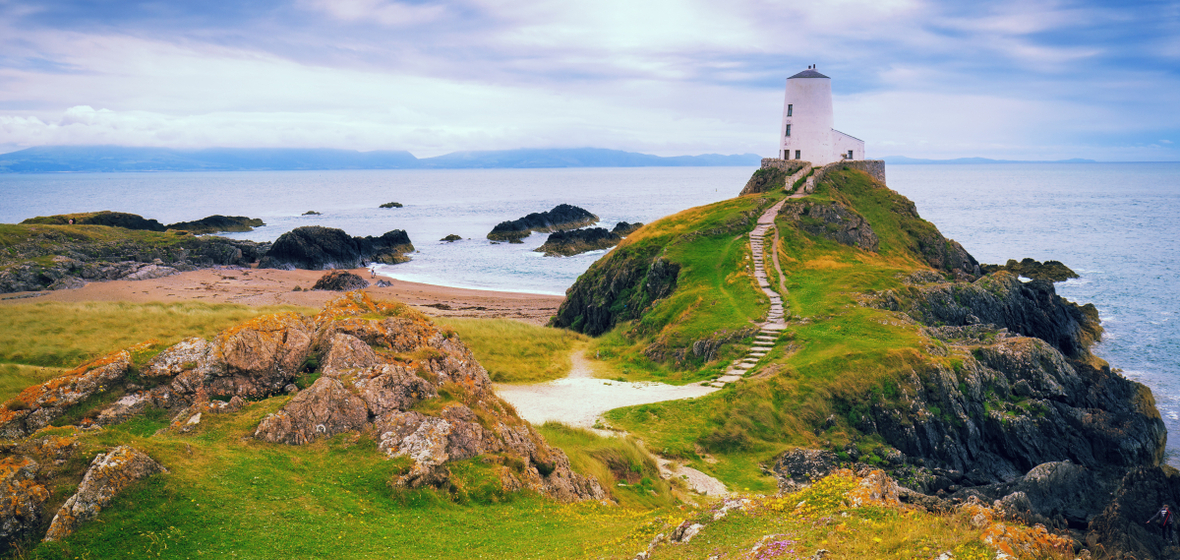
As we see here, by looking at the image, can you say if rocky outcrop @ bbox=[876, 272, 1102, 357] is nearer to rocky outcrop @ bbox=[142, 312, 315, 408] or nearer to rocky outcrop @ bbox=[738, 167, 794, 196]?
rocky outcrop @ bbox=[738, 167, 794, 196]

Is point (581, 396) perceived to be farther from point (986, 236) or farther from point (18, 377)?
point (986, 236)

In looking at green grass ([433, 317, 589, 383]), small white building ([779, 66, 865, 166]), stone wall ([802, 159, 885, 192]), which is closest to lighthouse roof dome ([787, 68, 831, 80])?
small white building ([779, 66, 865, 166])

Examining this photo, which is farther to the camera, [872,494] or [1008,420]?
[1008,420]

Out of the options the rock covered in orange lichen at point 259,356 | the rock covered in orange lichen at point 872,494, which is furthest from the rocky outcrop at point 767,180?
the rock covered in orange lichen at point 259,356

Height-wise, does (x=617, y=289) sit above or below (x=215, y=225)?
below

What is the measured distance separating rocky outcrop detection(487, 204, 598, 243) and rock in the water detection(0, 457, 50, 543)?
9113 cm

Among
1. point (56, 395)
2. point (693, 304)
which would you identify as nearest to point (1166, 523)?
point (693, 304)

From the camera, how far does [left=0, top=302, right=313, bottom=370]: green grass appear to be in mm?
24641

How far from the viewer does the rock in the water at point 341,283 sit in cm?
6303

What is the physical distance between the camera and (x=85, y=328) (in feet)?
94.9

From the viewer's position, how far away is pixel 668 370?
102 ft

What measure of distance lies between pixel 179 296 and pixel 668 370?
4603 cm

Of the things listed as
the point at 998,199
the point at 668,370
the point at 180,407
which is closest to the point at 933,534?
the point at 180,407

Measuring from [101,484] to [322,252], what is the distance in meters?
73.9
